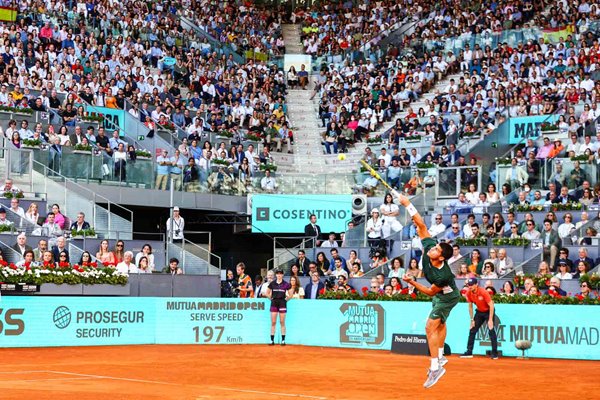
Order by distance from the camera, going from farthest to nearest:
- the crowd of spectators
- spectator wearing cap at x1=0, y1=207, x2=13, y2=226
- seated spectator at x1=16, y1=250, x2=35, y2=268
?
the crowd of spectators
spectator wearing cap at x1=0, y1=207, x2=13, y2=226
seated spectator at x1=16, y1=250, x2=35, y2=268

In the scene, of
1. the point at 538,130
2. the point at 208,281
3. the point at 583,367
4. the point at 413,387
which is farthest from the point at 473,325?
the point at 538,130

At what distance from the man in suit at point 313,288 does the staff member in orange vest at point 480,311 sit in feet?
20.8

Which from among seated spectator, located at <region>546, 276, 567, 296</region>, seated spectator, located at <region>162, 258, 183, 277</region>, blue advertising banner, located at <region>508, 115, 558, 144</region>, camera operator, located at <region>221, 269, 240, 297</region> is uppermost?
blue advertising banner, located at <region>508, 115, 558, 144</region>

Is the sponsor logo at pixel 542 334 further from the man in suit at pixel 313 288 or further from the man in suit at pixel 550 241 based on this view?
the man in suit at pixel 313 288

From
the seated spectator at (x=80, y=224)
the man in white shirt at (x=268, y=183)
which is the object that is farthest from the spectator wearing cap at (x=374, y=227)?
the seated spectator at (x=80, y=224)

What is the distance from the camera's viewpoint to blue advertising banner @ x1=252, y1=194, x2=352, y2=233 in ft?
125

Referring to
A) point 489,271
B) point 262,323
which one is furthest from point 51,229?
point 489,271

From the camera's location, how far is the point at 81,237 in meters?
31.2

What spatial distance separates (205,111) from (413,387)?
88.8 feet

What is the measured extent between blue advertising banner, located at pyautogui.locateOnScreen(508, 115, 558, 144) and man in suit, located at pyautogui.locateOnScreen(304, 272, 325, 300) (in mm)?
11677

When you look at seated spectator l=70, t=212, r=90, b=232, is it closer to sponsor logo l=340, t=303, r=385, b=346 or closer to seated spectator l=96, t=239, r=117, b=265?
seated spectator l=96, t=239, r=117, b=265

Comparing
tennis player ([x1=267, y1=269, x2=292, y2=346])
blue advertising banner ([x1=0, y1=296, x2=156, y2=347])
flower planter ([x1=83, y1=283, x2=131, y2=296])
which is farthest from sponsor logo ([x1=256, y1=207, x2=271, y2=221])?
blue advertising banner ([x1=0, y1=296, x2=156, y2=347])

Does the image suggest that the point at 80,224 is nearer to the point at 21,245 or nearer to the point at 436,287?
the point at 21,245

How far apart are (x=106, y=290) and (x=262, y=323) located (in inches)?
184
